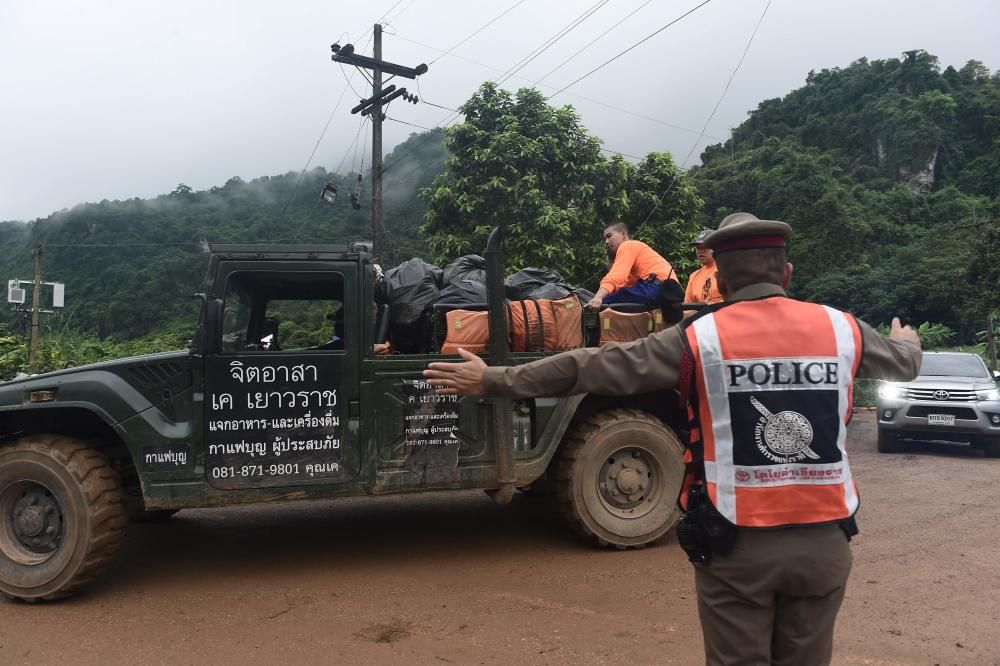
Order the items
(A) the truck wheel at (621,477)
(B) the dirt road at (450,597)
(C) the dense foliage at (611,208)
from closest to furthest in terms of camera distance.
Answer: (B) the dirt road at (450,597) → (A) the truck wheel at (621,477) → (C) the dense foliage at (611,208)

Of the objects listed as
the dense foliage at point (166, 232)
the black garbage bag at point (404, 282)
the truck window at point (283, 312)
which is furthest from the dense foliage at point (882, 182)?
the truck window at point (283, 312)

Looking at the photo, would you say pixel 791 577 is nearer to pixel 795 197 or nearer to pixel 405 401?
pixel 405 401

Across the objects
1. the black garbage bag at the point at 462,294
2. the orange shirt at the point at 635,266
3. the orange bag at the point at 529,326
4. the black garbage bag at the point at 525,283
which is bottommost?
the orange bag at the point at 529,326

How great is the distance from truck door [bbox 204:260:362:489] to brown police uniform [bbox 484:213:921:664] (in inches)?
113

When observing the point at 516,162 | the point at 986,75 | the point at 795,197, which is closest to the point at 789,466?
the point at 516,162

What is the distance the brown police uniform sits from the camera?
1.96 m

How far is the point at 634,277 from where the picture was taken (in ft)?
18.8

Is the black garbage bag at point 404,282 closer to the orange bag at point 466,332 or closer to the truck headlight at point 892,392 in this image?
the orange bag at point 466,332

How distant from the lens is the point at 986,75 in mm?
59938

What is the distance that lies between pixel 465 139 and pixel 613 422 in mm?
10221

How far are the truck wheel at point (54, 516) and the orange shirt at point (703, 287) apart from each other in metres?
4.23

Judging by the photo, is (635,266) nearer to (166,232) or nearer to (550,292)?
(550,292)

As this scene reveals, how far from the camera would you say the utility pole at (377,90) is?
17.1m

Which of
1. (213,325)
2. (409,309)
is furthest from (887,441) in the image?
(213,325)
